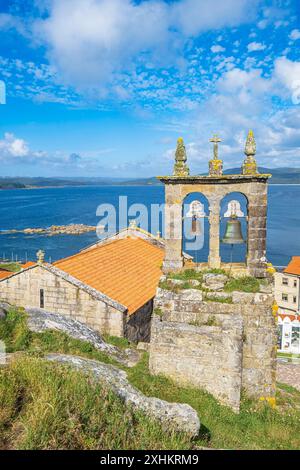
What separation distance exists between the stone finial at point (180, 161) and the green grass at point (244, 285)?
11.6 ft

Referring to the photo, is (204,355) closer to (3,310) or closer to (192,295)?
(192,295)

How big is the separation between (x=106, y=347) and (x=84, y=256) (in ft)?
20.7

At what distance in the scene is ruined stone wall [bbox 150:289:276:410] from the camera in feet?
31.2

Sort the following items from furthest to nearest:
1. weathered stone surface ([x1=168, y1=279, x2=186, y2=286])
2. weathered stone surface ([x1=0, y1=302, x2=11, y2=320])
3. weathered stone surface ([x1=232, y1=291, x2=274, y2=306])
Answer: weathered stone surface ([x1=0, y1=302, x2=11, y2=320]) < weathered stone surface ([x1=168, y1=279, x2=186, y2=286]) < weathered stone surface ([x1=232, y1=291, x2=274, y2=306])

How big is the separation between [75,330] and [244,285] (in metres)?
6.19

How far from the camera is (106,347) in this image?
12422 millimetres

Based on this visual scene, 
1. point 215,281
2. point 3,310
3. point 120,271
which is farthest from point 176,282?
point 120,271

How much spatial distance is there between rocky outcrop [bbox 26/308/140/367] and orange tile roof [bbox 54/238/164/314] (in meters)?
1.94

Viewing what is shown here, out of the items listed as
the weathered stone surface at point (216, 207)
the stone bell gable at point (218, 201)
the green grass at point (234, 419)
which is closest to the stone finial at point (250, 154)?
the stone bell gable at point (218, 201)

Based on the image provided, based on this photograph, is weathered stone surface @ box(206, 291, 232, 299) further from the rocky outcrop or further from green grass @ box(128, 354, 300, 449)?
the rocky outcrop

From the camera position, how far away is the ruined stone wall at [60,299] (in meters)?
14.1

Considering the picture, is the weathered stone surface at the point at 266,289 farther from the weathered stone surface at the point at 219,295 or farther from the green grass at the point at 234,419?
the green grass at the point at 234,419

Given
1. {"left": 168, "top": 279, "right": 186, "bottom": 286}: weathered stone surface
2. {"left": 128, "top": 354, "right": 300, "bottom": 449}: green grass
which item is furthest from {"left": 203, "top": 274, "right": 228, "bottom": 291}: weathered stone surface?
{"left": 128, "top": 354, "right": 300, "bottom": 449}: green grass
